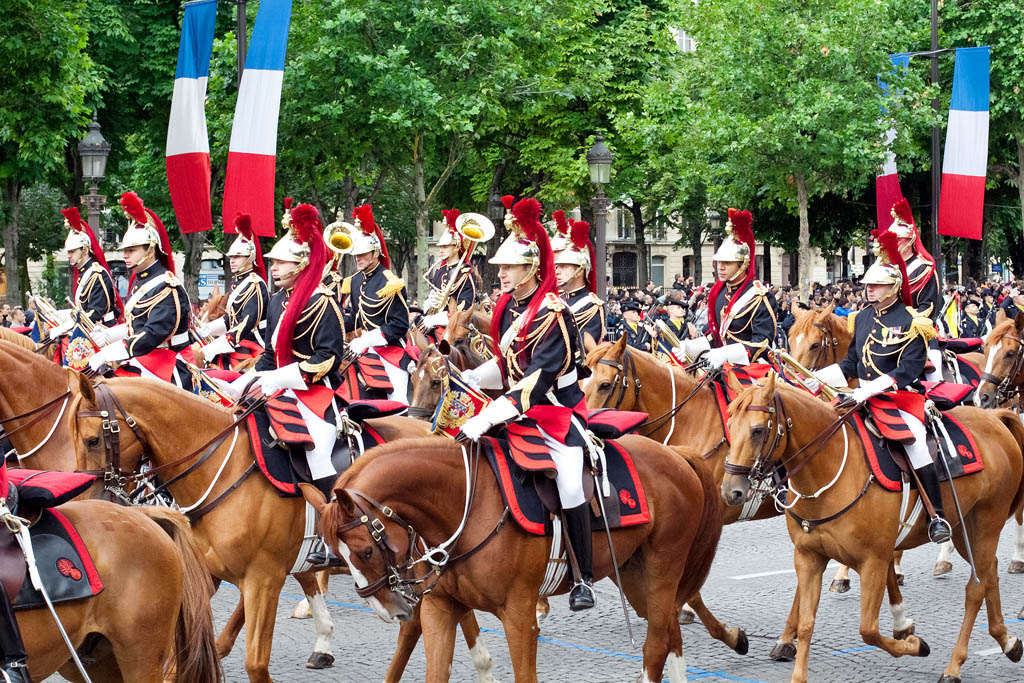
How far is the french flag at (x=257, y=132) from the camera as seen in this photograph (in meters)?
17.0

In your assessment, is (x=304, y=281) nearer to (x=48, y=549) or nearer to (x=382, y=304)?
(x=48, y=549)

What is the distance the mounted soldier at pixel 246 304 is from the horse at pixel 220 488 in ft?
18.6

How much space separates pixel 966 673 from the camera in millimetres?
8625

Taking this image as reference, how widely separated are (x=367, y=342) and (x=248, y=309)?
2547 millimetres

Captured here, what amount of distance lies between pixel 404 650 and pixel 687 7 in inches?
1221

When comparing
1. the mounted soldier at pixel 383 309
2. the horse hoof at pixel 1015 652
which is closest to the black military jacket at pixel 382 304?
the mounted soldier at pixel 383 309

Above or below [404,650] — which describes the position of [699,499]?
above

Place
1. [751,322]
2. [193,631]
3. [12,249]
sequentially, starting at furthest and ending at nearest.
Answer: [12,249]
[751,322]
[193,631]

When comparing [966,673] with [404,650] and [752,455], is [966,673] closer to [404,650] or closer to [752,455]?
[752,455]

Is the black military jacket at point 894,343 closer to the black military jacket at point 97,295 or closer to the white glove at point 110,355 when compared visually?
the white glove at point 110,355

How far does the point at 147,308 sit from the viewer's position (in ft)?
33.8

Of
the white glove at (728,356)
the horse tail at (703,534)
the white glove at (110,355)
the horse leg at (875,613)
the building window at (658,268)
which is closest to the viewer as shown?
the horse tail at (703,534)

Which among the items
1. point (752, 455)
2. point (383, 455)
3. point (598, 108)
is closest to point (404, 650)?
point (383, 455)

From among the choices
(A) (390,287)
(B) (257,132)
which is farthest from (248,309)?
(B) (257,132)
